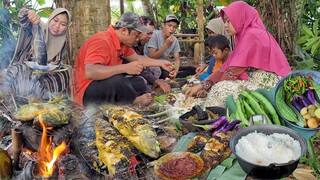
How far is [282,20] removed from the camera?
23.1 ft

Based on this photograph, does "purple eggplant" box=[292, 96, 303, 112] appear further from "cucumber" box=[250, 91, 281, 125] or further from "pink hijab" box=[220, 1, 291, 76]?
"pink hijab" box=[220, 1, 291, 76]

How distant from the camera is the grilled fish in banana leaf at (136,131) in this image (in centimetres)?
280

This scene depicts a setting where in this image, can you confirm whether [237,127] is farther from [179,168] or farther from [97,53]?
[97,53]

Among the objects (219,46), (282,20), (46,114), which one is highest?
(282,20)

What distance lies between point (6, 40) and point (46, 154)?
3.06 meters

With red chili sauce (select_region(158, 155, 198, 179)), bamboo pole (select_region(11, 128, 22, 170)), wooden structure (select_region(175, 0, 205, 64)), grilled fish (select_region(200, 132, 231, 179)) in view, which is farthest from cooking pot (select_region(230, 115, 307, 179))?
wooden structure (select_region(175, 0, 205, 64))

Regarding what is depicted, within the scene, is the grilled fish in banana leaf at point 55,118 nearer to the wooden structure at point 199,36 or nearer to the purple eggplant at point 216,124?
the purple eggplant at point 216,124

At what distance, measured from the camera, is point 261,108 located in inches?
131

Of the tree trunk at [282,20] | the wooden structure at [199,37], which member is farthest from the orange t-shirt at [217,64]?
the wooden structure at [199,37]

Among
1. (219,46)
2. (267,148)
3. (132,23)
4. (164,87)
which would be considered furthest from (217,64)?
(267,148)

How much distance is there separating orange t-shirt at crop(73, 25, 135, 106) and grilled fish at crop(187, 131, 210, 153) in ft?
4.98

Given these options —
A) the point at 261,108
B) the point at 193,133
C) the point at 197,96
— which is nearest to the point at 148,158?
the point at 193,133

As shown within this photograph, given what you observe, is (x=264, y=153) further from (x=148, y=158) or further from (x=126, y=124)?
(x=126, y=124)

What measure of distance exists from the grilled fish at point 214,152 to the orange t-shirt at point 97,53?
171 centimetres
